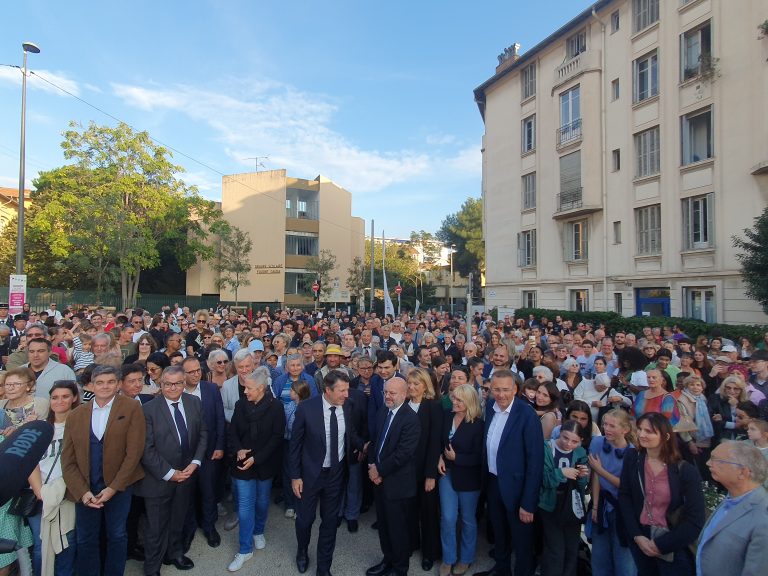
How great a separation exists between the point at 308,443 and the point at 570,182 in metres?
22.1

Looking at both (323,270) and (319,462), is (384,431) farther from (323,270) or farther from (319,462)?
(323,270)

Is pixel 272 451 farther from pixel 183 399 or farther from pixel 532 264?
pixel 532 264

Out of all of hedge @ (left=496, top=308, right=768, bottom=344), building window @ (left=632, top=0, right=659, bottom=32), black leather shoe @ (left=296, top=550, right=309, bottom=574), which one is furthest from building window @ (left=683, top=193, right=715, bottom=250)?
black leather shoe @ (left=296, top=550, right=309, bottom=574)

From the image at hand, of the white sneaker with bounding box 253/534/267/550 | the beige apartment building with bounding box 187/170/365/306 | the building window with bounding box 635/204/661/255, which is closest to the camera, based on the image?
the white sneaker with bounding box 253/534/267/550

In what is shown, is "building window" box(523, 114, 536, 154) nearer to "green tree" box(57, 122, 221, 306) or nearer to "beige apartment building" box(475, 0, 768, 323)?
"beige apartment building" box(475, 0, 768, 323)

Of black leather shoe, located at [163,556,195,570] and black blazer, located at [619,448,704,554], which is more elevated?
black blazer, located at [619,448,704,554]

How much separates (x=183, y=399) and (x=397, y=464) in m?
2.02

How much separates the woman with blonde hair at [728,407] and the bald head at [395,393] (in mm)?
4114

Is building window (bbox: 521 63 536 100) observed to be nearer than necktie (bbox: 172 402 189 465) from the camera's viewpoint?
No

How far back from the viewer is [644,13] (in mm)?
19531

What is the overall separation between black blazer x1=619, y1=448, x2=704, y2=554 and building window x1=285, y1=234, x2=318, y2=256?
A: 37684 mm

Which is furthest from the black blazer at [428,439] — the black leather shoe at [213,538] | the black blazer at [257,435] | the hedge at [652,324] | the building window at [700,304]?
the building window at [700,304]

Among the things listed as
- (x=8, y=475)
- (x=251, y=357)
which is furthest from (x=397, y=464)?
(x=8, y=475)

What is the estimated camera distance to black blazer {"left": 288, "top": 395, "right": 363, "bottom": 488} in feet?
13.0
